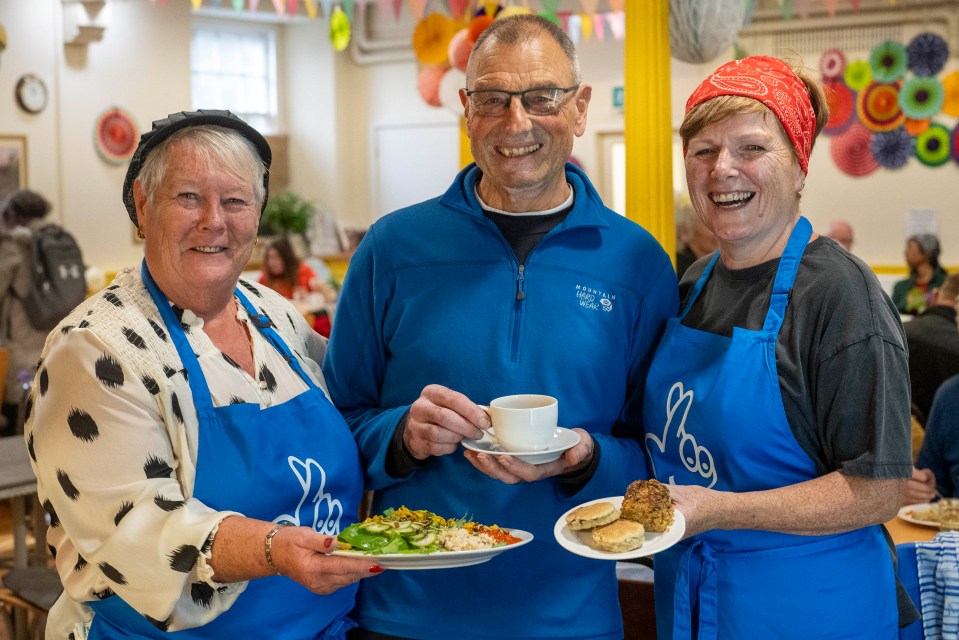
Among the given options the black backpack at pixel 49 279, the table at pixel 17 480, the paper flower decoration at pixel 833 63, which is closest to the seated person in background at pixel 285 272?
the black backpack at pixel 49 279

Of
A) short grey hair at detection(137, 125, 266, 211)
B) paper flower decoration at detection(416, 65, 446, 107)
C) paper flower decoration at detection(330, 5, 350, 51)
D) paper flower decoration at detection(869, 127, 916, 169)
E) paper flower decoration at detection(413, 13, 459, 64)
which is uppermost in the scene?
paper flower decoration at detection(330, 5, 350, 51)

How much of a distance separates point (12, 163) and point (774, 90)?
26.9 feet

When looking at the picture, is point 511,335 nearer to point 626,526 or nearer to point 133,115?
point 626,526

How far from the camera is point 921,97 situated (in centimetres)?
910

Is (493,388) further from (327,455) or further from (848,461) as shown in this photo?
(848,461)

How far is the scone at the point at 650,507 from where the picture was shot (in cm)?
150

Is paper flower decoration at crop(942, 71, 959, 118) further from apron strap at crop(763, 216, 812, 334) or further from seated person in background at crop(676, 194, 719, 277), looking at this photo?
apron strap at crop(763, 216, 812, 334)

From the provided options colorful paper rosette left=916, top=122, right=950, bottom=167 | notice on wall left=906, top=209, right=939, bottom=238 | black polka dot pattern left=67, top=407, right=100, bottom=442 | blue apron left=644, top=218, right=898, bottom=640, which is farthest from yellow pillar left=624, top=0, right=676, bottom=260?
colorful paper rosette left=916, top=122, right=950, bottom=167

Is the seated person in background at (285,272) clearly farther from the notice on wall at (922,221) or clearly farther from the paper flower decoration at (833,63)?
the notice on wall at (922,221)

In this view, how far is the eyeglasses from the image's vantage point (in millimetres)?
1828

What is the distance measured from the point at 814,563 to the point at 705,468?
0.23 meters

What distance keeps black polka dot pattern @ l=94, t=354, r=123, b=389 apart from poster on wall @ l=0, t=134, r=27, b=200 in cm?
765

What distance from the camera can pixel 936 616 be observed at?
2508mm

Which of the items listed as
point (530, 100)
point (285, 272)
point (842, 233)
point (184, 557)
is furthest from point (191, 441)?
point (842, 233)
